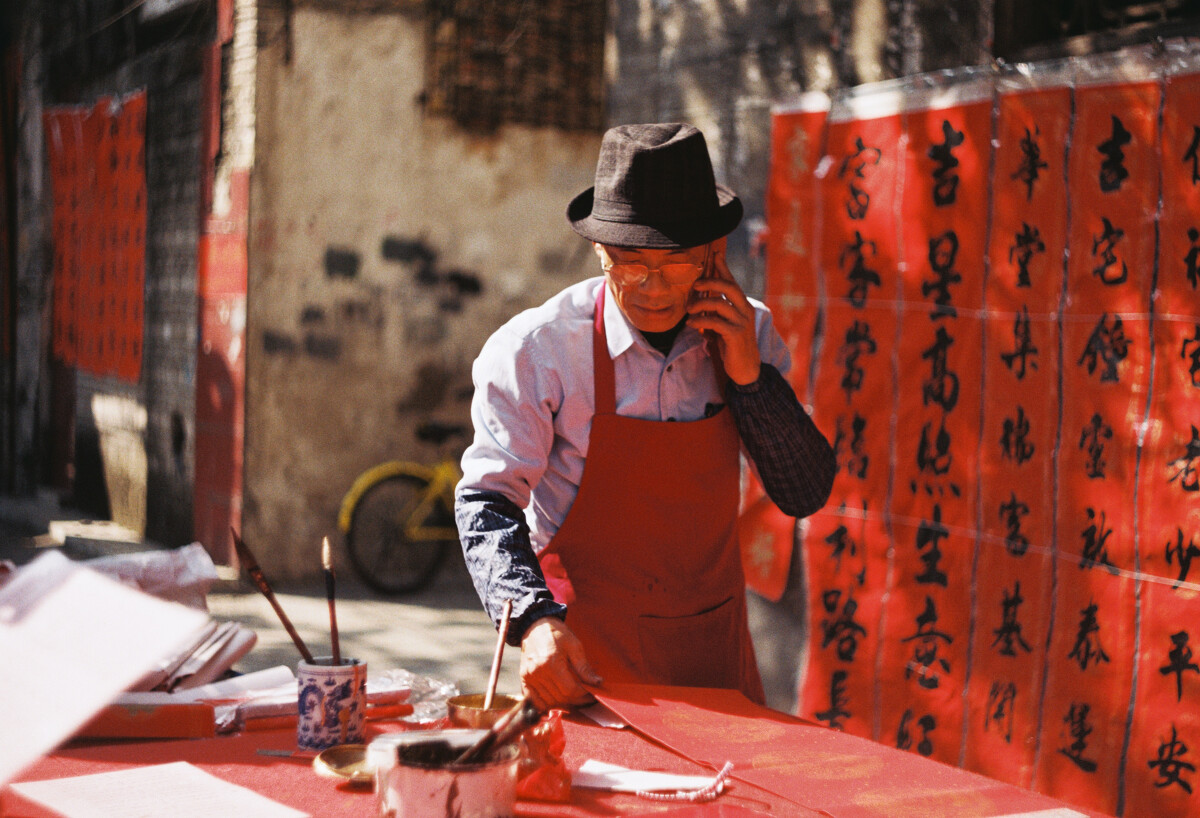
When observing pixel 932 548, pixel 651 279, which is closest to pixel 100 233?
pixel 932 548

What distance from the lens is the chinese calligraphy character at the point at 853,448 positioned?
4570 mm

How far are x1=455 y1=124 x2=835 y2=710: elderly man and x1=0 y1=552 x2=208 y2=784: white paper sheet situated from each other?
0.63 metres

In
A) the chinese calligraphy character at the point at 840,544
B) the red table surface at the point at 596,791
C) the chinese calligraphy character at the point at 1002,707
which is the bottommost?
the chinese calligraphy character at the point at 1002,707

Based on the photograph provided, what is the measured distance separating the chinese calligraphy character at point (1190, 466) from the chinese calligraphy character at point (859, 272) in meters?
1.30

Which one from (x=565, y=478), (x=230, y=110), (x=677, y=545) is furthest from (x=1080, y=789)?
(x=230, y=110)

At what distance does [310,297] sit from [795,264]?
454 cm

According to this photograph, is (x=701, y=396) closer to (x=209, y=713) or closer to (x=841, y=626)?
(x=209, y=713)

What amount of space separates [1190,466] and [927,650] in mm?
1167

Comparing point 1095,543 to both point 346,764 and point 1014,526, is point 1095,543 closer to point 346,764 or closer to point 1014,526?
point 1014,526

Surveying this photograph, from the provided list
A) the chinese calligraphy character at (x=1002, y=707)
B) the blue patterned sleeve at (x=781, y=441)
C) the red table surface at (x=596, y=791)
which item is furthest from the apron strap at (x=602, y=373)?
the chinese calligraphy character at (x=1002, y=707)

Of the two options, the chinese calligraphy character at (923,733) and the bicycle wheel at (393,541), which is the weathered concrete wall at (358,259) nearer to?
the bicycle wheel at (393,541)

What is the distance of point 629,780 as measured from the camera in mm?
1882

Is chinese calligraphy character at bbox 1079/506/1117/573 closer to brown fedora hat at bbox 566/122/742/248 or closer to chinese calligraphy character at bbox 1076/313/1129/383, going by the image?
chinese calligraphy character at bbox 1076/313/1129/383

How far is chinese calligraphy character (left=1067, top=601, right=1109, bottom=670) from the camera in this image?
3.74m
